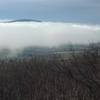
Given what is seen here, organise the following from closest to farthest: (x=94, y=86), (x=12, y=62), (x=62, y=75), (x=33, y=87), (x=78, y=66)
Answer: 1. (x=94, y=86)
2. (x=78, y=66)
3. (x=62, y=75)
4. (x=33, y=87)
5. (x=12, y=62)

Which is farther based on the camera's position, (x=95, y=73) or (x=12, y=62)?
(x=12, y=62)

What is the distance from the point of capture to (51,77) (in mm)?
66438

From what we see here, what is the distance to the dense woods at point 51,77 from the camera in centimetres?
4925

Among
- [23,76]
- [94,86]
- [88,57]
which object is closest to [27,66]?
[23,76]

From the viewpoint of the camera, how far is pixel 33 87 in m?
65.4

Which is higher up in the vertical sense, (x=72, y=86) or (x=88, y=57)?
(x=88, y=57)

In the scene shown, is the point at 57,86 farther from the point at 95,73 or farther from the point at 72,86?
the point at 95,73

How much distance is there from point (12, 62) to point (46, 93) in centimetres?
1234

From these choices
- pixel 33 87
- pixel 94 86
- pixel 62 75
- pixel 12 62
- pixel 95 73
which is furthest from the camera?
pixel 12 62

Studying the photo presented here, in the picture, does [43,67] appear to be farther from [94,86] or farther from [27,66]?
[94,86]

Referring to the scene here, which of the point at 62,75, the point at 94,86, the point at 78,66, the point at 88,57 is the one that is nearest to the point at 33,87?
the point at 62,75

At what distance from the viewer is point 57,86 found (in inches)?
2525

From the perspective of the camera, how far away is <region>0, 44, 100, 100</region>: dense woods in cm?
4925

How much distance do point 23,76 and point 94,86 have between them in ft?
87.0
